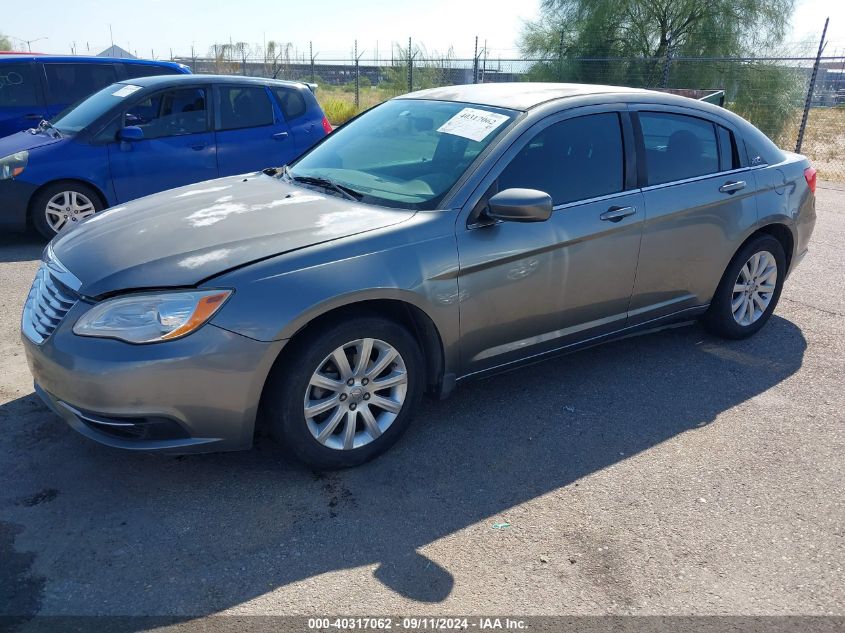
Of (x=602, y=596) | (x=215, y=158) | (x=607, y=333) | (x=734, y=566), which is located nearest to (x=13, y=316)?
(x=215, y=158)

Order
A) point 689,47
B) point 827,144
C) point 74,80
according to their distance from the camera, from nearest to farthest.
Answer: point 74,80 → point 689,47 → point 827,144

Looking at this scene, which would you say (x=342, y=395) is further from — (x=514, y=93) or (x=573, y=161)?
(x=514, y=93)

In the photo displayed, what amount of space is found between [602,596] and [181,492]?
180 centimetres

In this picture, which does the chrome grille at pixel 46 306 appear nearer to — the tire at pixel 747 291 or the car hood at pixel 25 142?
the tire at pixel 747 291

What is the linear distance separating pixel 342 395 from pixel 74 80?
7.61m

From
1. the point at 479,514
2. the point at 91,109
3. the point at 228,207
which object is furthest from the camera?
the point at 91,109

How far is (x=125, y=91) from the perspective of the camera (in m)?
7.25

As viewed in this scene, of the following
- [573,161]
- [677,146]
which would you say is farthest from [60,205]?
[677,146]

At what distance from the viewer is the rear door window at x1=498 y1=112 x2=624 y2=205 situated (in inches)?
147

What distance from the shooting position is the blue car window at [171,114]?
23.5 feet

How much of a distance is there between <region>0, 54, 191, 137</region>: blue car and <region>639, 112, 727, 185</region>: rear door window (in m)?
7.15

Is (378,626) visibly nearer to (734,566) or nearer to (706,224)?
(734,566)

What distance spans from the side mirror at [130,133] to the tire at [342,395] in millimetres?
4826

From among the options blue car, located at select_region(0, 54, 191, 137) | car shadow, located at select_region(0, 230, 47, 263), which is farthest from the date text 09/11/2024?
blue car, located at select_region(0, 54, 191, 137)
